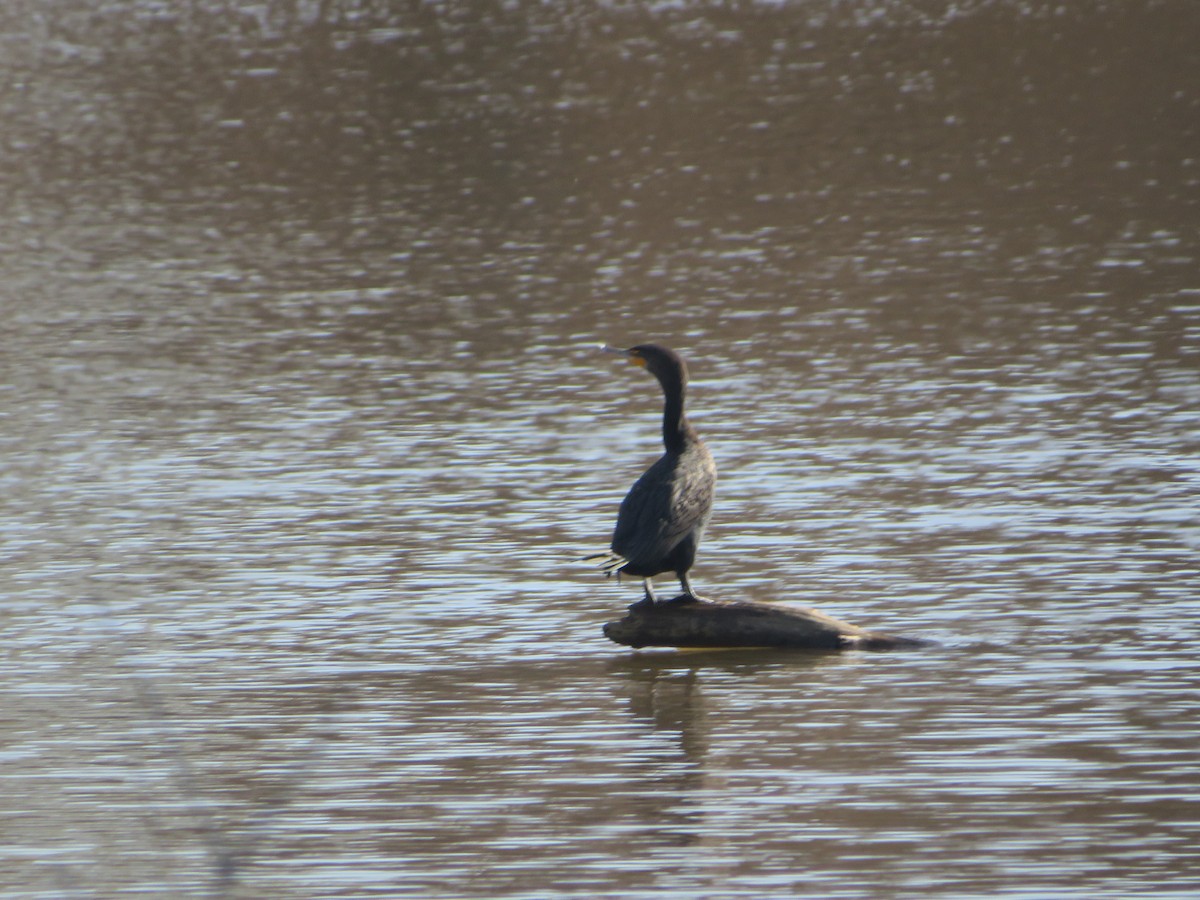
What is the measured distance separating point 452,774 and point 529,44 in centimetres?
4525

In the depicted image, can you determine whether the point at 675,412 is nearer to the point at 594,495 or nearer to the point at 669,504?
the point at 669,504

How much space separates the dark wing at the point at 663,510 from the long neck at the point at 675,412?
0.15 m

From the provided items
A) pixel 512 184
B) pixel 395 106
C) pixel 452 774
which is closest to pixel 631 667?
pixel 452 774

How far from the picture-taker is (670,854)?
969 cm

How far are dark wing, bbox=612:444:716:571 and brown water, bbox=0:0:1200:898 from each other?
0.75 metres

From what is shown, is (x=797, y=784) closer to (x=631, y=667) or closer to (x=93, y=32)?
(x=631, y=667)

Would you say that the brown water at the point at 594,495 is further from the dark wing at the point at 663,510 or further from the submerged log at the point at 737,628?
the dark wing at the point at 663,510

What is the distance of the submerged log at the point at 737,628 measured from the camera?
12.7 meters

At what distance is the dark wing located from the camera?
12766 millimetres

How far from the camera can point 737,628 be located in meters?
12.8

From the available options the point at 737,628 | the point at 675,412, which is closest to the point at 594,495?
the point at 675,412

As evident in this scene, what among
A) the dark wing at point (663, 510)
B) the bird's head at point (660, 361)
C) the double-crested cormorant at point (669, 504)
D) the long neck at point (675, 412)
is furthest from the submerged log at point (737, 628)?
the bird's head at point (660, 361)

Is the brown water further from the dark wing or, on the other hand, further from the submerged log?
the dark wing

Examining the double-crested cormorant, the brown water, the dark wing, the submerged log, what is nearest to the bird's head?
the double-crested cormorant
